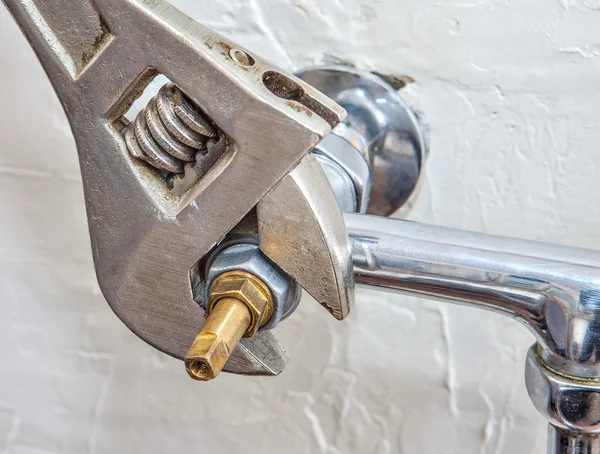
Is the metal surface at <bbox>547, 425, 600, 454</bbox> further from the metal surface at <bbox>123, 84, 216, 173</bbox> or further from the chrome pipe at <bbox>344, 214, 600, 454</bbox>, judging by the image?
the metal surface at <bbox>123, 84, 216, 173</bbox>

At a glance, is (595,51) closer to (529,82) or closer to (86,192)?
(529,82)

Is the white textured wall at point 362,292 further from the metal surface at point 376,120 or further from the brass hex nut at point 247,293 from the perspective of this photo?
the brass hex nut at point 247,293

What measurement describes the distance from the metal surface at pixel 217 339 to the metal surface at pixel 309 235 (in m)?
0.02

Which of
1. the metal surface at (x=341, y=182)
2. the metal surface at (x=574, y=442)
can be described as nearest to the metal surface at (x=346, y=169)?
the metal surface at (x=341, y=182)

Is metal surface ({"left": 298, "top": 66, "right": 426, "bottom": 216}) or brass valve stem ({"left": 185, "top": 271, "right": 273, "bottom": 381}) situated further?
metal surface ({"left": 298, "top": 66, "right": 426, "bottom": 216})

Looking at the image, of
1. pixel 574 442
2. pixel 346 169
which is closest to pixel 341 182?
pixel 346 169

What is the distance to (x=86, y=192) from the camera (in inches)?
8.3

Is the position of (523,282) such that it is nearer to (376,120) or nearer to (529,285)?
(529,285)

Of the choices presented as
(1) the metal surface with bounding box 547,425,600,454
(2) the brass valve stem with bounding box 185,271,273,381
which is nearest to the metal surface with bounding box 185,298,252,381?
(2) the brass valve stem with bounding box 185,271,273,381

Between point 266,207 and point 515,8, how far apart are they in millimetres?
137

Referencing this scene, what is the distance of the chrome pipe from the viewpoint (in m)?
0.19

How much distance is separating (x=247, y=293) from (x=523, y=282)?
78 mm

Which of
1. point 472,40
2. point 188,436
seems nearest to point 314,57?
point 472,40

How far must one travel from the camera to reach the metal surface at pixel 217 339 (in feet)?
0.55
